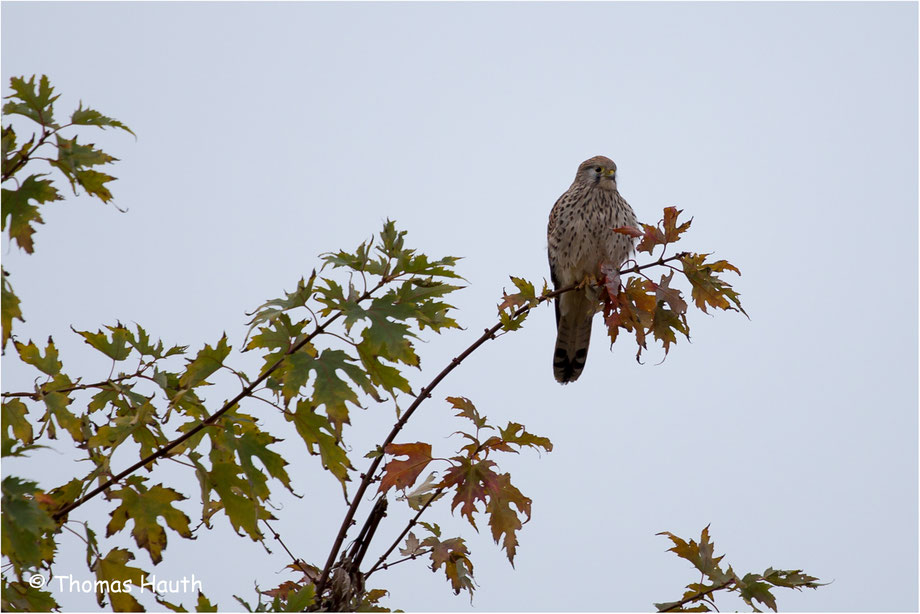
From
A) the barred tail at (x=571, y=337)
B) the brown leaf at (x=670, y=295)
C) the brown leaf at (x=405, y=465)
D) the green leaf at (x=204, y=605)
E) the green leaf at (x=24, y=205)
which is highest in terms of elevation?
the barred tail at (x=571, y=337)

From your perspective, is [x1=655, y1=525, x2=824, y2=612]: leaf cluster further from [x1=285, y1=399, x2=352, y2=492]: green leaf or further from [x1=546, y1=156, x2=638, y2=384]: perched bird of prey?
[x1=546, y1=156, x2=638, y2=384]: perched bird of prey

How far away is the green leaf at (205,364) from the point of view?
2131 millimetres

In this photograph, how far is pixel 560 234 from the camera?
5.29 m

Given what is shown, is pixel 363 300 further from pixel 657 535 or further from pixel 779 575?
pixel 779 575

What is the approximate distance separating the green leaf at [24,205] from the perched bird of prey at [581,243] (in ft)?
10.8

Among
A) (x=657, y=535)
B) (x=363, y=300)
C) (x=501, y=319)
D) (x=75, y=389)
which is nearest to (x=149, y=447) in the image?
(x=75, y=389)

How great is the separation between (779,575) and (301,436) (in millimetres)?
1340

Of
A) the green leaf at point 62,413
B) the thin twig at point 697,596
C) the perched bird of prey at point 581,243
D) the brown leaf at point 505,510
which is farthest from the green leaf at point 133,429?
the perched bird of prey at point 581,243

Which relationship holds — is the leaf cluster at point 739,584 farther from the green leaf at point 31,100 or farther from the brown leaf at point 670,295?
the green leaf at point 31,100

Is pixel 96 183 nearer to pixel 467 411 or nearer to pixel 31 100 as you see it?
pixel 31 100

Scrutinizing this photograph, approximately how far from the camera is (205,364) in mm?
2141

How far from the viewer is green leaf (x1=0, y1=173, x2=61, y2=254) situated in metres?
2.08

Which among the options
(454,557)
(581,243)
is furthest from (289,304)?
(581,243)

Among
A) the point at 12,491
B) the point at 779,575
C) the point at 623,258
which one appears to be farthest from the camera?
the point at 623,258
